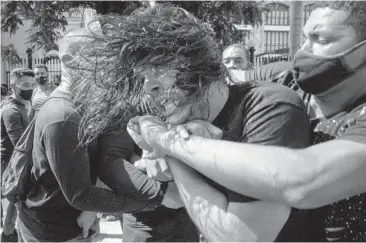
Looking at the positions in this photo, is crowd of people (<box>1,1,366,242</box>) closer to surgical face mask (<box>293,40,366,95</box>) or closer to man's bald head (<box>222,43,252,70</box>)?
surgical face mask (<box>293,40,366,95</box>)

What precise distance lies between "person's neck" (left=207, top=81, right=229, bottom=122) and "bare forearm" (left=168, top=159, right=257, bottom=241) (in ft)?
0.68

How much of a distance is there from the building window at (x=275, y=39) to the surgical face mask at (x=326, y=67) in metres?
21.4

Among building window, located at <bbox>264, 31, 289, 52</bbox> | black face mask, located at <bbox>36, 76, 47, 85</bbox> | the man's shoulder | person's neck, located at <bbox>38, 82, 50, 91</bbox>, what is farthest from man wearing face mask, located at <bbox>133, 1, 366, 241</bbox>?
building window, located at <bbox>264, 31, 289, 52</bbox>

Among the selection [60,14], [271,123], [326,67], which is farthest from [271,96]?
[60,14]

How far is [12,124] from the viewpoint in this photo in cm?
579

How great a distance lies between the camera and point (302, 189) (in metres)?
1.32

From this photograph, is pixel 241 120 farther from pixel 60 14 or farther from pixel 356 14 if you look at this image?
pixel 60 14

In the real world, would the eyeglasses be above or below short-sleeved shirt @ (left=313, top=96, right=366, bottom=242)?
below

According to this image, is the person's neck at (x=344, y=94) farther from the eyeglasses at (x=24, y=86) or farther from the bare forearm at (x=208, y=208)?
the eyeglasses at (x=24, y=86)

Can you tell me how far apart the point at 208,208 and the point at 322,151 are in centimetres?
35

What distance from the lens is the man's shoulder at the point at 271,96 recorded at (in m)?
1.50

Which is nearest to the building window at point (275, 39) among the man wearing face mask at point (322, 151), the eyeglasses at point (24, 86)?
the eyeglasses at point (24, 86)

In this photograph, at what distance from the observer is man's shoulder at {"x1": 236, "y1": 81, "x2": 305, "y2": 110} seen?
59.1 inches

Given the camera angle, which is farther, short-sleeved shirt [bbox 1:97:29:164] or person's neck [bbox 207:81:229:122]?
short-sleeved shirt [bbox 1:97:29:164]
